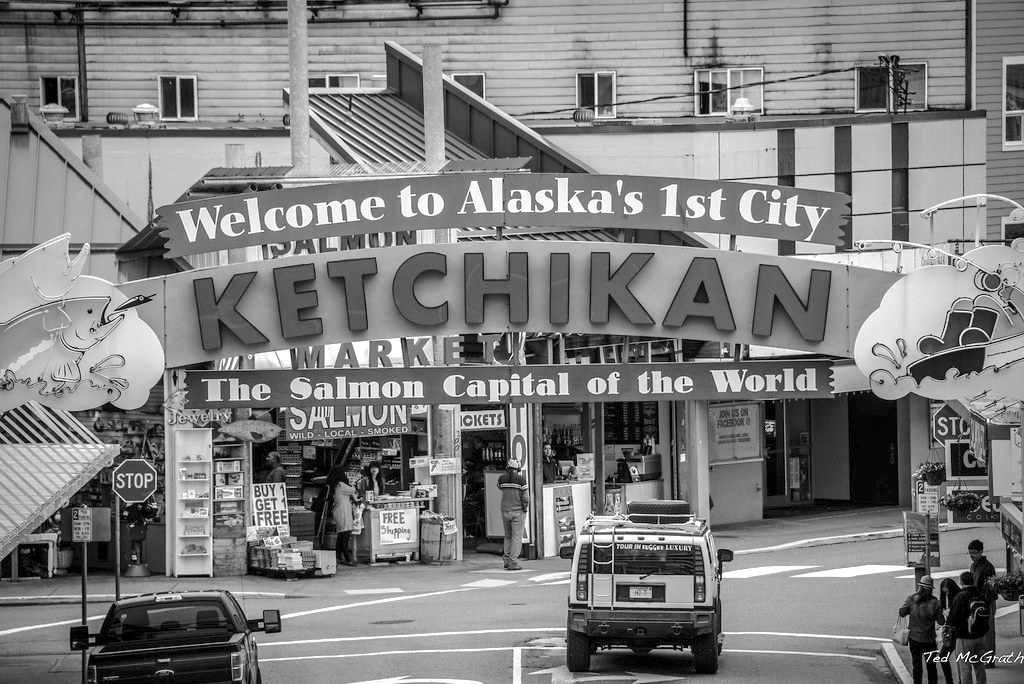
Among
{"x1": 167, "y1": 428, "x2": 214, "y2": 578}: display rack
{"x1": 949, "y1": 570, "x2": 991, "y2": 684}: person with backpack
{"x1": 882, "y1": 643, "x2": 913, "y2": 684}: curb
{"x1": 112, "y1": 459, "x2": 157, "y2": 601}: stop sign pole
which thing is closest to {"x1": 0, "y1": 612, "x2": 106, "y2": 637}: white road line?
{"x1": 112, "y1": 459, "x2": 157, "y2": 601}: stop sign pole

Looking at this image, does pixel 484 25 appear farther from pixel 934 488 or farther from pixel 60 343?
pixel 60 343

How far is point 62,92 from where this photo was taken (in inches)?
1655

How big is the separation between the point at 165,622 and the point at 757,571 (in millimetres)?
15244

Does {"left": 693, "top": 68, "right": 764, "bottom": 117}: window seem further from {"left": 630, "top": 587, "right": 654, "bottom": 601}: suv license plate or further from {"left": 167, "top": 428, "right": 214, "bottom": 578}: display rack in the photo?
{"left": 630, "top": 587, "right": 654, "bottom": 601}: suv license plate

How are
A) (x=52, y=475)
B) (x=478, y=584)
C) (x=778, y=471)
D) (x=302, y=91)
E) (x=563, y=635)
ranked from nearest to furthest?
1. (x=52, y=475)
2. (x=563, y=635)
3. (x=478, y=584)
4. (x=302, y=91)
5. (x=778, y=471)

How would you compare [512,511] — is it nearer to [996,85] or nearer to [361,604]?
[361,604]

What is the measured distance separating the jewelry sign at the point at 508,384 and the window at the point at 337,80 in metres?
24.9

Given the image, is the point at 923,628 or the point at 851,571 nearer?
the point at 923,628

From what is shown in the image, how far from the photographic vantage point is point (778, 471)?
1622 inches

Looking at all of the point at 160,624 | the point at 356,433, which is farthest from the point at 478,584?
the point at 160,624

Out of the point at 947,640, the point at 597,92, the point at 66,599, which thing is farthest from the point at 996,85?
the point at 66,599

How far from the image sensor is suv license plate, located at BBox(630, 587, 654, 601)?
58.9 feet

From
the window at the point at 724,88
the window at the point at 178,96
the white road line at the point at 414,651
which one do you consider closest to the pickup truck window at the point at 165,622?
the white road line at the point at 414,651

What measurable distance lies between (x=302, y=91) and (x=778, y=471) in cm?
1823
